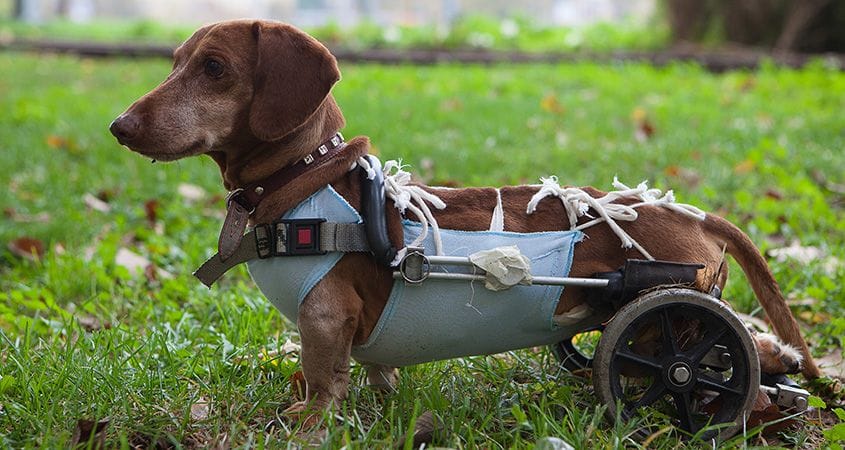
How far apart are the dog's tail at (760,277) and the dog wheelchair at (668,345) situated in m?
0.17

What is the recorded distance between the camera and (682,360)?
2.29m

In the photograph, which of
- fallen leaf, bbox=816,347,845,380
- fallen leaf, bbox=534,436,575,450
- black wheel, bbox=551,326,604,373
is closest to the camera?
fallen leaf, bbox=534,436,575,450

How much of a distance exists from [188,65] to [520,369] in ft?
4.26

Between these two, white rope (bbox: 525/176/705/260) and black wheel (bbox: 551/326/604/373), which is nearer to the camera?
white rope (bbox: 525/176/705/260)

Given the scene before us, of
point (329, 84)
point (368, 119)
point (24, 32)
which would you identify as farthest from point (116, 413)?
point (24, 32)

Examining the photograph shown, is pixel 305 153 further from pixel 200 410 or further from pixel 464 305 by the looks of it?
pixel 200 410

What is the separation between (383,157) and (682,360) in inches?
127

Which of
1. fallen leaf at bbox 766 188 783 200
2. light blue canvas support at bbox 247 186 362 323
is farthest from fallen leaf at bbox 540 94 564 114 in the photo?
light blue canvas support at bbox 247 186 362 323

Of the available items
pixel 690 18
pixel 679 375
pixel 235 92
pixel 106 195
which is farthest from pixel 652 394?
pixel 690 18

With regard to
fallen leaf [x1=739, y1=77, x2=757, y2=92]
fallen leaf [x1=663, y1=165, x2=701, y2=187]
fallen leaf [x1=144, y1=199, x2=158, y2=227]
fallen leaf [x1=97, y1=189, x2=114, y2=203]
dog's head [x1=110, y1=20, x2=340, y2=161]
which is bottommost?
fallen leaf [x1=739, y1=77, x2=757, y2=92]

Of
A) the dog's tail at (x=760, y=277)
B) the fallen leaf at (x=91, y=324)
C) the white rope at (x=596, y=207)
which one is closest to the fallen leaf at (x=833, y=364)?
the dog's tail at (x=760, y=277)

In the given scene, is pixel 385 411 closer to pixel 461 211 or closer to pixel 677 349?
pixel 461 211

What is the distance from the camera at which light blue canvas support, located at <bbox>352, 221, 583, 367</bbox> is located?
7.35 feet

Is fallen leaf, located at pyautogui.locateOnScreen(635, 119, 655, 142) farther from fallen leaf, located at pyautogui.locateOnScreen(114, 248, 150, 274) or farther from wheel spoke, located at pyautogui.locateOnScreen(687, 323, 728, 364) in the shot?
wheel spoke, located at pyautogui.locateOnScreen(687, 323, 728, 364)
